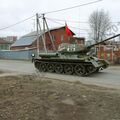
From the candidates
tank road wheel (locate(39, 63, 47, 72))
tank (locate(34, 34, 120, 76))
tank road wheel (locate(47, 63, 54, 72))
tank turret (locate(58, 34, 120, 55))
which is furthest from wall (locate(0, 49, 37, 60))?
tank turret (locate(58, 34, 120, 55))

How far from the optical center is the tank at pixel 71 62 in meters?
16.2

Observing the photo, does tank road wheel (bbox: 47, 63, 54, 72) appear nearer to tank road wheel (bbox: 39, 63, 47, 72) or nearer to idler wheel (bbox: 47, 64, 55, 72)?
idler wheel (bbox: 47, 64, 55, 72)

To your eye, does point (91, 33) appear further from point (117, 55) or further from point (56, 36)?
point (117, 55)

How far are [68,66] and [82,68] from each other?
3.65ft

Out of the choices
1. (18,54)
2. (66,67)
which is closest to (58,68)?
(66,67)

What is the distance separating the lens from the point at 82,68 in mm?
16281

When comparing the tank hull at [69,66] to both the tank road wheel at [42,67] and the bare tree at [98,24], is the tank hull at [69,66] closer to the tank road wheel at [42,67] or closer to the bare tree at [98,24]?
the tank road wheel at [42,67]

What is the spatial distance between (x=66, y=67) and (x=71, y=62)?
556mm

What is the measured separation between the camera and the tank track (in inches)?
639

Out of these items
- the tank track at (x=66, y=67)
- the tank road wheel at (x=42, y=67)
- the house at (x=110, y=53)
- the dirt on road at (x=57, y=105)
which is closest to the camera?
the dirt on road at (x=57, y=105)

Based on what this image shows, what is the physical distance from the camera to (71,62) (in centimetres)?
1688

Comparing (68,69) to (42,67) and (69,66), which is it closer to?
(69,66)

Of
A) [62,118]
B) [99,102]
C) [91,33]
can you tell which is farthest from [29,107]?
[91,33]

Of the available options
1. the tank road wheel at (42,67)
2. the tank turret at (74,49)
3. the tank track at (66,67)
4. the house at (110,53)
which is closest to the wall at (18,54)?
the house at (110,53)
